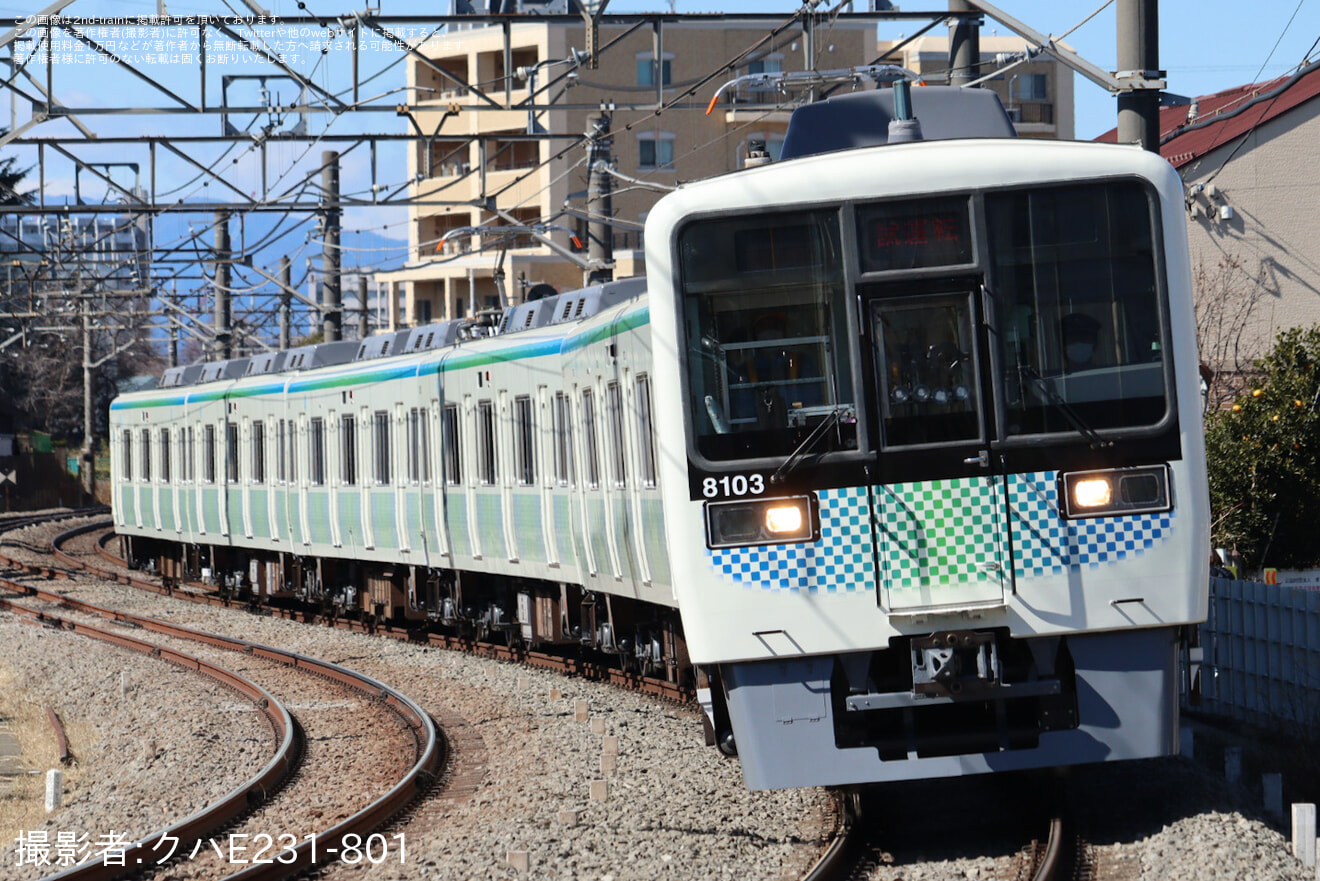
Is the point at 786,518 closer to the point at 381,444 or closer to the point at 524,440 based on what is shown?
the point at 524,440

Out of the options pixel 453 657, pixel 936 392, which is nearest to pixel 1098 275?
pixel 936 392

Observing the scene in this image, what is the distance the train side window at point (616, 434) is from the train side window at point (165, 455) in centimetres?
1558

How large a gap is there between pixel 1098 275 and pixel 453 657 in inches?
414

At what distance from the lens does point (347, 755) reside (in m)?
11.5

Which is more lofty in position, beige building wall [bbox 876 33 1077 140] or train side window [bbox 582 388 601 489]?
beige building wall [bbox 876 33 1077 140]

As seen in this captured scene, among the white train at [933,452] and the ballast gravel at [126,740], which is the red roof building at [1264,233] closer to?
the ballast gravel at [126,740]

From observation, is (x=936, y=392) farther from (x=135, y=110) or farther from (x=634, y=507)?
(x=135, y=110)

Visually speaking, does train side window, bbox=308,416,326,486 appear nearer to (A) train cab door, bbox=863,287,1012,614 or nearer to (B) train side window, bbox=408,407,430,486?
(B) train side window, bbox=408,407,430,486

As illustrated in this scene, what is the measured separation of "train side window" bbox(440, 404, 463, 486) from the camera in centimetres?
1669

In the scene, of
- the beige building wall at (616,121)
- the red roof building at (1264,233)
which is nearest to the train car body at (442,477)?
the red roof building at (1264,233)

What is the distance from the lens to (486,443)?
1596 centimetres

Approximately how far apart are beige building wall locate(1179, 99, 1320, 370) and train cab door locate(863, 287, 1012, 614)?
49.1ft

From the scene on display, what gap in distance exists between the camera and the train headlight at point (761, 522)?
7.39 metres

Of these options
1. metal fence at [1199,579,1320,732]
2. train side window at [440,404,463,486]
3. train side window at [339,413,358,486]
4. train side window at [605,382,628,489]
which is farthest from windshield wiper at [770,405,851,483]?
train side window at [339,413,358,486]
